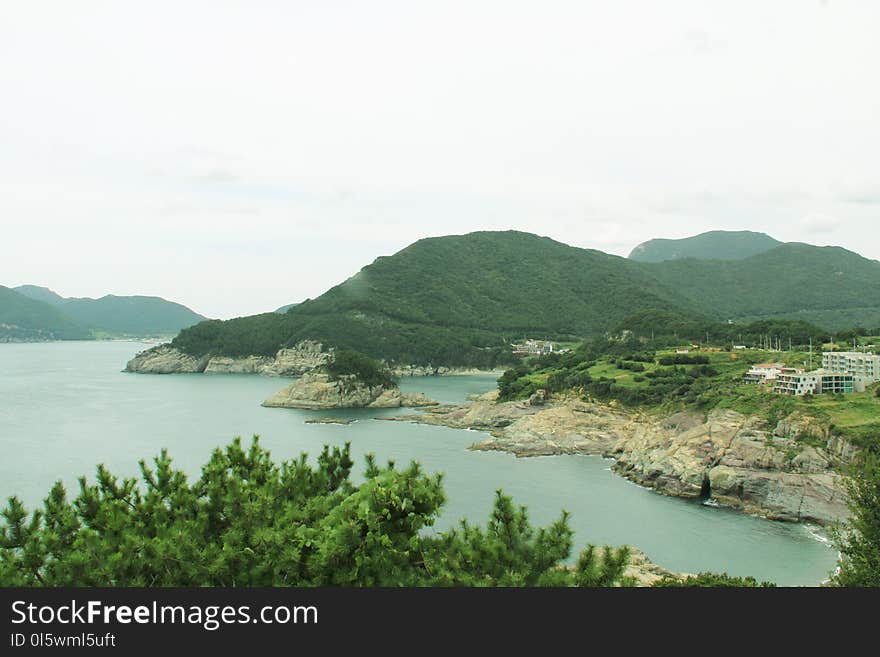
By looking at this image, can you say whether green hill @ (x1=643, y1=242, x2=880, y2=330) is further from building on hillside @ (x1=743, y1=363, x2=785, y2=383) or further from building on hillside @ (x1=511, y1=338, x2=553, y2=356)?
building on hillside @ (x1=743, y1=363, x2=785, y2=383)

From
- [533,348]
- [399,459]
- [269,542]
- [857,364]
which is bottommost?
[399,459]

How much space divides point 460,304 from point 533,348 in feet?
79.4

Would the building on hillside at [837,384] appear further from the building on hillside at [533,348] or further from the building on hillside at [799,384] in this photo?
the building on hillside at [533,348]

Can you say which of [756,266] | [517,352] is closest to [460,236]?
[517,352]

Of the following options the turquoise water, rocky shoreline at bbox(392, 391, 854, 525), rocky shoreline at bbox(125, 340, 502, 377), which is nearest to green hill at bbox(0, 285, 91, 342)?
rocky shoreline at bbox(125, 340, 502, 377)

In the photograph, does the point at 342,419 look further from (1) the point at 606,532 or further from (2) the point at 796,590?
(2) the point at 796,590

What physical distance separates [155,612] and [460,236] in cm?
14683

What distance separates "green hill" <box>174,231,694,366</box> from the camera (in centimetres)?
9362

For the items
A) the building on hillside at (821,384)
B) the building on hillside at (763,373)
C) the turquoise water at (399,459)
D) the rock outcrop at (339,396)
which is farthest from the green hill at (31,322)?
the building on hillside at (821,384)

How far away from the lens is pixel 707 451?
29938mm

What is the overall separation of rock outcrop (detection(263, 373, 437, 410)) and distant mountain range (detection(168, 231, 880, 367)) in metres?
26.3

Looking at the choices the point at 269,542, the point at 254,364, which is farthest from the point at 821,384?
the point at 254,364

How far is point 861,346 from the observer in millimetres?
42625

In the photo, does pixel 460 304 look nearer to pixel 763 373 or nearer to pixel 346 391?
pixel 346 391
